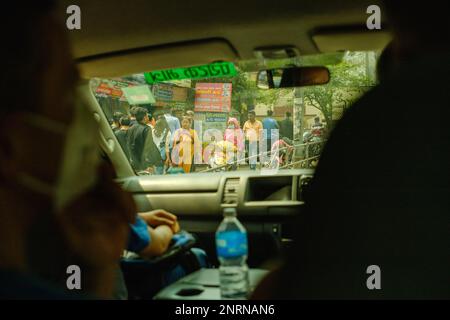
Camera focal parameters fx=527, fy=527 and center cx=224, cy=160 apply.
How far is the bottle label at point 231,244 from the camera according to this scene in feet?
10.1

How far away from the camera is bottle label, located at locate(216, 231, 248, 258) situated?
10.1 feet

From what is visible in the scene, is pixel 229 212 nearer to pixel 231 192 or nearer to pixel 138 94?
pixel 231 192

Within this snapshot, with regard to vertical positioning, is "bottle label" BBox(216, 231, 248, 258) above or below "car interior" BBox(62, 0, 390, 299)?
below

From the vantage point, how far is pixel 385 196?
100 centimetres

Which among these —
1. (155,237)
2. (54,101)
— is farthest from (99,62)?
(54,101)

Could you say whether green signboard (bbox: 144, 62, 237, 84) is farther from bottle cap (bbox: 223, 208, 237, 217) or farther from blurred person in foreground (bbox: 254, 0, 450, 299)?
blurred person in foreground (bbox: 254, 0, 450, 299)

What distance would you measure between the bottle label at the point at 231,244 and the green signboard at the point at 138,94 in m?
1.02

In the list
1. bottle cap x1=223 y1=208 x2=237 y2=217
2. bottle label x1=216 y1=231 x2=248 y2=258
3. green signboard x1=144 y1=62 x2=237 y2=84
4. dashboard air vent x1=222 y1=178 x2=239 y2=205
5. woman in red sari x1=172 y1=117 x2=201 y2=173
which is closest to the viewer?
green signboard x1=144 y1=62 x2=237 y2=84

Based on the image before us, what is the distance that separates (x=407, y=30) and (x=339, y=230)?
1.74 ft

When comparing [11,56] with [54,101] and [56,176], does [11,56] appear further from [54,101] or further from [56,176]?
[56,176]

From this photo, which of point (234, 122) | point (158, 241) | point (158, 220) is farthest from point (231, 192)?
point (158, 241)

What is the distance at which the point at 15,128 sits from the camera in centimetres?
104

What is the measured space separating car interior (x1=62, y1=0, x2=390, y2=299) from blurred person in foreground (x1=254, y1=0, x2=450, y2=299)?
0.62 metres

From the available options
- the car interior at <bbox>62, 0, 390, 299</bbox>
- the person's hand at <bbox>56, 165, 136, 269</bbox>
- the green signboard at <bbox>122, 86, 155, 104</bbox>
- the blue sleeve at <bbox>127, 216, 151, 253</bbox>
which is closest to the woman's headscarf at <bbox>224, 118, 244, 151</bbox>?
the car interior at <bbox>62, 0, 390, 299</bbox>
